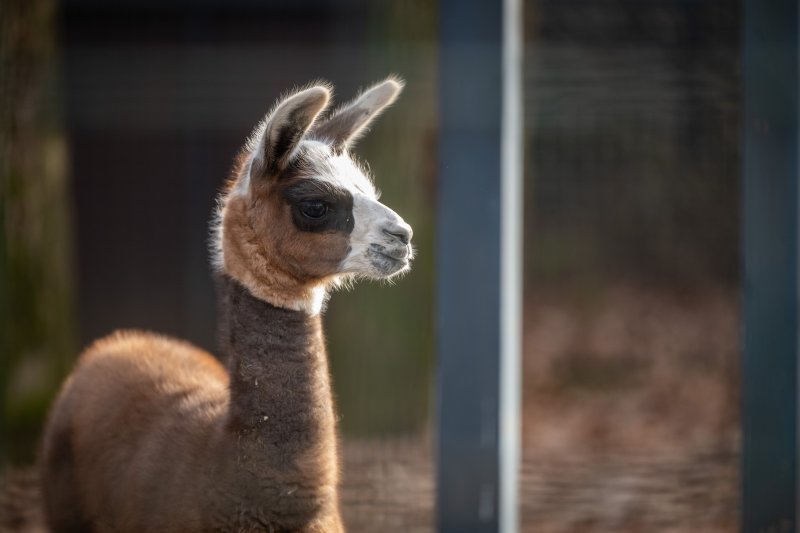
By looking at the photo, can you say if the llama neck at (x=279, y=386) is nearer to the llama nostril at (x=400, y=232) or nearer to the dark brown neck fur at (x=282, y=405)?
the dark brown neck fur at (x=282, y=405)

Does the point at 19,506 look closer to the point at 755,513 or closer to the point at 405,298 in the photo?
the point at 405,298

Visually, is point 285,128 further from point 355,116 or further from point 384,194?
point 384,194

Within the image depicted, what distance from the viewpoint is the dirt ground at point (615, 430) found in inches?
157

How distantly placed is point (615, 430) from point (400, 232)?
3.97m

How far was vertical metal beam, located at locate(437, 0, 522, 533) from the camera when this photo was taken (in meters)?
2.36

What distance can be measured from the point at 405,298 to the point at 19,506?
1.91m

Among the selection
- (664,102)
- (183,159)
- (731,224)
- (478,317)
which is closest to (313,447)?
(478,317)

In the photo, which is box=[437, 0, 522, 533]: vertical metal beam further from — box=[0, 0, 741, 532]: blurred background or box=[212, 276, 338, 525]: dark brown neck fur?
box=[0, 0, 741, 532]: blurred background

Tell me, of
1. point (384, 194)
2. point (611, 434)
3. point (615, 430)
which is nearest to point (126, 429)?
point (384, 194)

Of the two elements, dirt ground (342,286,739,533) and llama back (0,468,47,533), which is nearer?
llama back (0,468,47,533)

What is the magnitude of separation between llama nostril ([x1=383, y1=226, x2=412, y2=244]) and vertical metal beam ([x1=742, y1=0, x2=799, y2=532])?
907 millimetres

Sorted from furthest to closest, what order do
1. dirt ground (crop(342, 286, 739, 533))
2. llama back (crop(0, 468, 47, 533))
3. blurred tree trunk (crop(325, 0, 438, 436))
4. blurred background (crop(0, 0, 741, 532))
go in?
blurred tree trunk (crop(325, 0, 438, 436)), blurred background (crop(0, 0, 741, 532)), dirt ground (crop(342, 286, 739, 533)), llama back (crop(0, 468, 47, 533))

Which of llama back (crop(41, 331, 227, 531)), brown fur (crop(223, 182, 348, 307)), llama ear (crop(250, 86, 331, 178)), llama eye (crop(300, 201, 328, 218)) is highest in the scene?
llama ear (crop(250, 86, 331, 178))

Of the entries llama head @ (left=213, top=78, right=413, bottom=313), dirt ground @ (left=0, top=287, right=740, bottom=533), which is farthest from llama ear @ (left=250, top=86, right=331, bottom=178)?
dirt ground @ (left=0, top=287, right=740, bottom=533)
